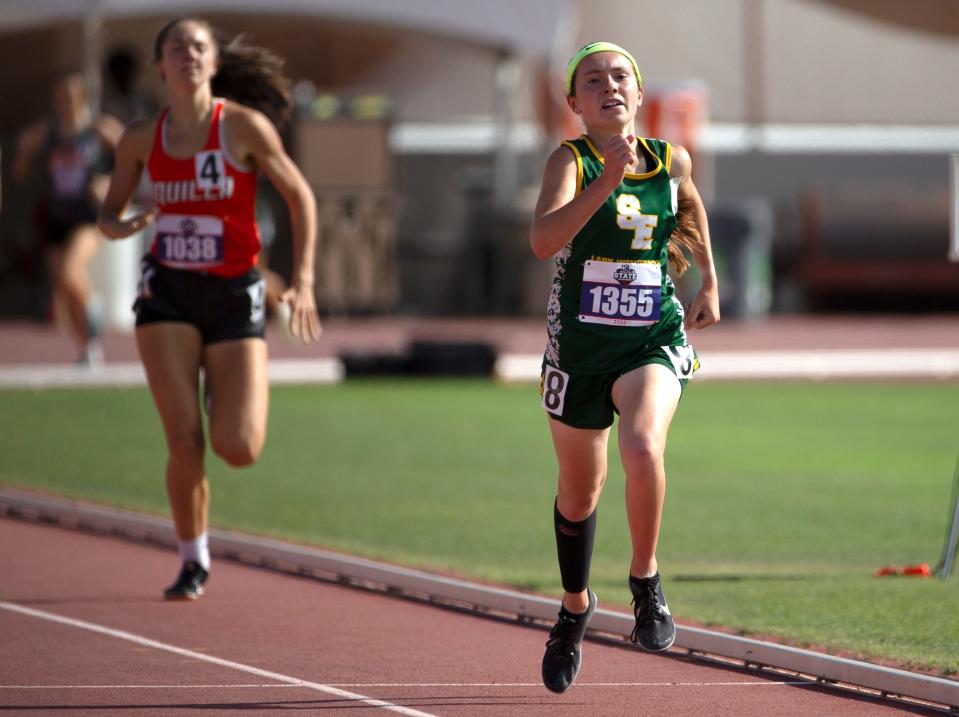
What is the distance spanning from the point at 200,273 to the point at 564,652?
2.73 metres

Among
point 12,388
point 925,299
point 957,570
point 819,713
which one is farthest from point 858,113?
point 819,713

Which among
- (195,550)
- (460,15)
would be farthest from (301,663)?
(460,15)

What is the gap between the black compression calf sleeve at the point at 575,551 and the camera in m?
6.46

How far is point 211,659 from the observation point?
6918 mm

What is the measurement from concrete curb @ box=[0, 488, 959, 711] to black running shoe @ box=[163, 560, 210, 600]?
78 centimetres

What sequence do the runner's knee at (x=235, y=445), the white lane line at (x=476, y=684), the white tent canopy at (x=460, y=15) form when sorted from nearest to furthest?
the white lane line at (x=476, y=684)
the runner's knee at (x=235, y=445)
the white tent canopy at (x=460, y=15)

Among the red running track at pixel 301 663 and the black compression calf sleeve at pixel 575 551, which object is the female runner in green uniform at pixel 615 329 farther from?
the red running track at pixel 301 663

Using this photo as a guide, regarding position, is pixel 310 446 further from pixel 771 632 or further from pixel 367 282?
pixel 367 282

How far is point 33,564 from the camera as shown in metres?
9.14

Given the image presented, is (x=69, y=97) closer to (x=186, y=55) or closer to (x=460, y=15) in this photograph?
(x=186, y=55)

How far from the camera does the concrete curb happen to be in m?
6.34

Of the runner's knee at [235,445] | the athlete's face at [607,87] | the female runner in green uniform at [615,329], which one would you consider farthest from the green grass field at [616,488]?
the athlete's face at [607,87]

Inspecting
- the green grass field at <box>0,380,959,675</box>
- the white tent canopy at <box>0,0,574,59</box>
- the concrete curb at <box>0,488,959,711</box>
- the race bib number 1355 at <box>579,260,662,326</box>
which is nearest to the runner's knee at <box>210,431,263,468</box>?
the concrete curb at <box>0,488,959,711</box>

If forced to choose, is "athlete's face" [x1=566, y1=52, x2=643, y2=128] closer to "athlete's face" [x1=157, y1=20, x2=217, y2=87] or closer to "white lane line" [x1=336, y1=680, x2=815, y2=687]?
"white lane line" [x1=336, y1=680, x2=815, y2=687]
